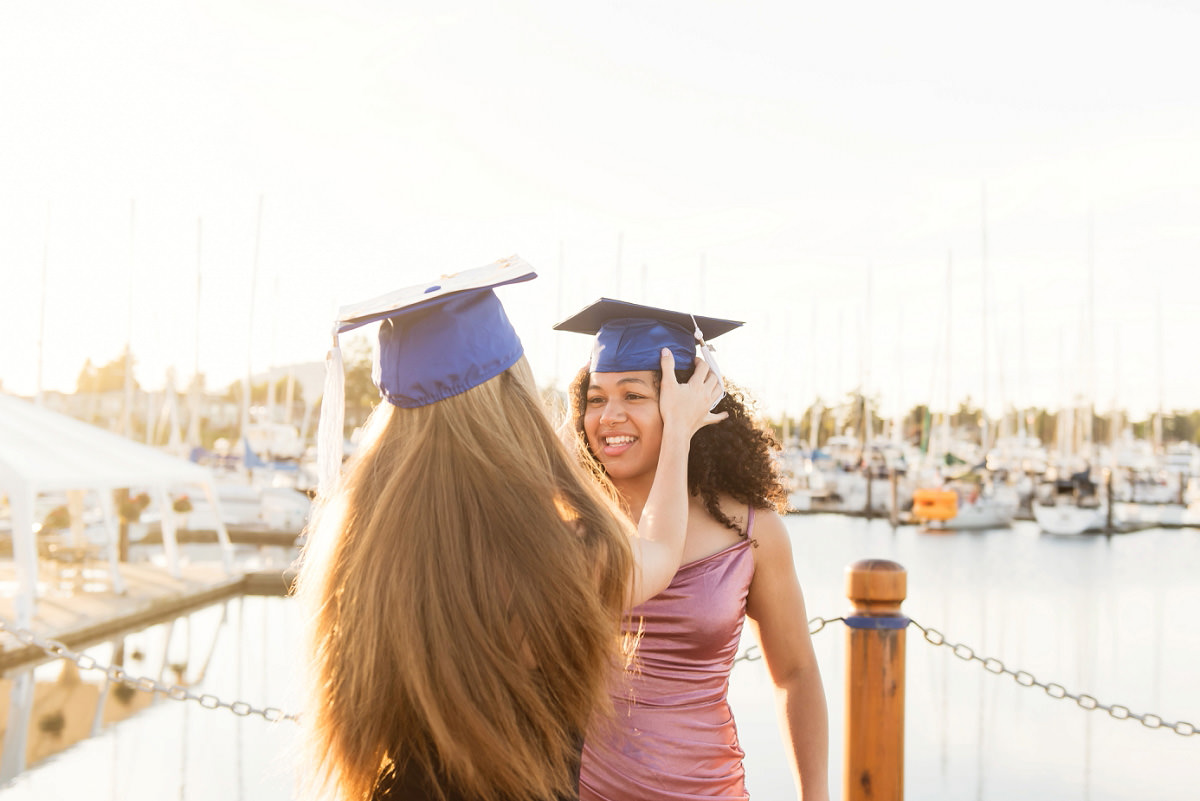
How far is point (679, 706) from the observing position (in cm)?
242

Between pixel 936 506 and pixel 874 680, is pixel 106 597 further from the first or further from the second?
pixel 936 506

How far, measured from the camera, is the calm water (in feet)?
30.2

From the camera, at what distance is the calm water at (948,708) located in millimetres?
9219

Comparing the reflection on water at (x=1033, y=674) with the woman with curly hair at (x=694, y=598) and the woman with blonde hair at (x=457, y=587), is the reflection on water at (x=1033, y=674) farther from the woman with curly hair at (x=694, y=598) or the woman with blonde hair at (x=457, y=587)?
the woman with blonde hair at (x=457, y=587)

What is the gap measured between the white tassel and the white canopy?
10763 millimetres

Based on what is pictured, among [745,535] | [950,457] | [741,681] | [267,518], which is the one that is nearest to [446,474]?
[745,535]

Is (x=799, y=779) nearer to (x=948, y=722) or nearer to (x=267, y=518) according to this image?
(x=948, y=722)

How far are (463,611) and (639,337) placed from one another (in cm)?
125

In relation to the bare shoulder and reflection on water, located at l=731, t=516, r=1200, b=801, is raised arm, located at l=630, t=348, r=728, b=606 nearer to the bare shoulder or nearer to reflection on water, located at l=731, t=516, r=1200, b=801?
the bare shoulder

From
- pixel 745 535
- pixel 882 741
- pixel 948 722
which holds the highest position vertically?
pixel 745 535

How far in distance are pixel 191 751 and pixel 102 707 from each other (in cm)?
171

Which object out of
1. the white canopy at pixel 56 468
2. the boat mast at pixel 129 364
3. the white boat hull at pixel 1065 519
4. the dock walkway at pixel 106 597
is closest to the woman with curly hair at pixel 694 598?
the dock walkway at pixel 106 597

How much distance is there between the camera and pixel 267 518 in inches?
1096

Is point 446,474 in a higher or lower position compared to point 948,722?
higher
